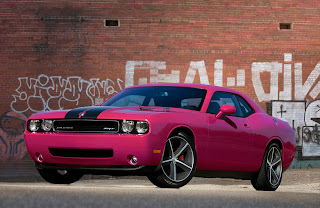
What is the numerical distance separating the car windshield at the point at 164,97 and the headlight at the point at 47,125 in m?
1.48

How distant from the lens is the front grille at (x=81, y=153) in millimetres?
7266

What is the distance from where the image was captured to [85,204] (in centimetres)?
601

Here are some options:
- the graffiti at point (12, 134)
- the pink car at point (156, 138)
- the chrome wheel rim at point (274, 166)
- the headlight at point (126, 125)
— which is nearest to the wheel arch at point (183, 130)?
the pink car at point (156, 138)

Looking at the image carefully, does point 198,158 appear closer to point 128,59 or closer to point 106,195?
point 106,195

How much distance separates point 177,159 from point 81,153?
1235mm

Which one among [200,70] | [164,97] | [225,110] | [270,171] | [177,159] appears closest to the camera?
[177,159]

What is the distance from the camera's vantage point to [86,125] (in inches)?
292

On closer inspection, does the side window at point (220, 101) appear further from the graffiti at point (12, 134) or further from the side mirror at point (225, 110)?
the graffiti at point (12, 134)

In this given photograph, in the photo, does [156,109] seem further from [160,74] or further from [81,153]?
[160,74]

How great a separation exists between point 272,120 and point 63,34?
11.4 metres

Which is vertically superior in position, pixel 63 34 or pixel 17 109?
pixel 63 34

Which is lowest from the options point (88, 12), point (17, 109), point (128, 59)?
point (17, 109)

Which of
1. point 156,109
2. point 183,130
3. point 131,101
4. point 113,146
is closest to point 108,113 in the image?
point 113,146

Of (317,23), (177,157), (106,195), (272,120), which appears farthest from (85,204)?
(317,23)
